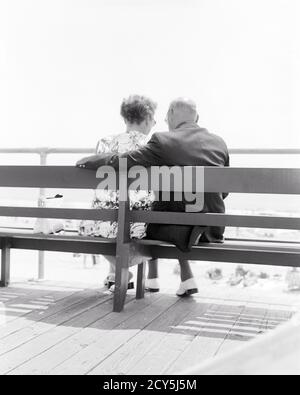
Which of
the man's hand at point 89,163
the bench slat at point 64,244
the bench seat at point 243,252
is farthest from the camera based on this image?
the bench slat at point 64,244

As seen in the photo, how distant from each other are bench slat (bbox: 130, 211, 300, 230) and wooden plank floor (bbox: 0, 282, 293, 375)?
54 cm

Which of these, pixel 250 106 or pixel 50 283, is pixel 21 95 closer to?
pixel 250 106

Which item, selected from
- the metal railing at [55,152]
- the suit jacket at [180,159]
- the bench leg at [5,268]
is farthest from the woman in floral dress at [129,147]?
the bench leg at [5,268]

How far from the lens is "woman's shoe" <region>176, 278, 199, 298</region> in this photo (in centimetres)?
351

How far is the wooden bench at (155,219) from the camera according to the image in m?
2.76

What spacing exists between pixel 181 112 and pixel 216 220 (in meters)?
0.83

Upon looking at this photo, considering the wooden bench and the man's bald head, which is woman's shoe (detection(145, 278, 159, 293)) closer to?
the wooden bench

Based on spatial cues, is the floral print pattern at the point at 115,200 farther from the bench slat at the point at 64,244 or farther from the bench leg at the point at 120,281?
the bench leg at the point at 120,281

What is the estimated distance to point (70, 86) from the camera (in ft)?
88.5

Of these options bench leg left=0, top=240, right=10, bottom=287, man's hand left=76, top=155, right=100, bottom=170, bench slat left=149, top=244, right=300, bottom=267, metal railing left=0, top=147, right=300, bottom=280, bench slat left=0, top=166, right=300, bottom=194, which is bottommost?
bench leg left=0, top=240, right=10, bottom=287

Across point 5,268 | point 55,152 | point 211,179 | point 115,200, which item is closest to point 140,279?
point 115,200

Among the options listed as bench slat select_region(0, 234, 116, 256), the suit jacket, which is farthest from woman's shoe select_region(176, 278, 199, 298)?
bench slat select_region(0, 234, 116, 256)
